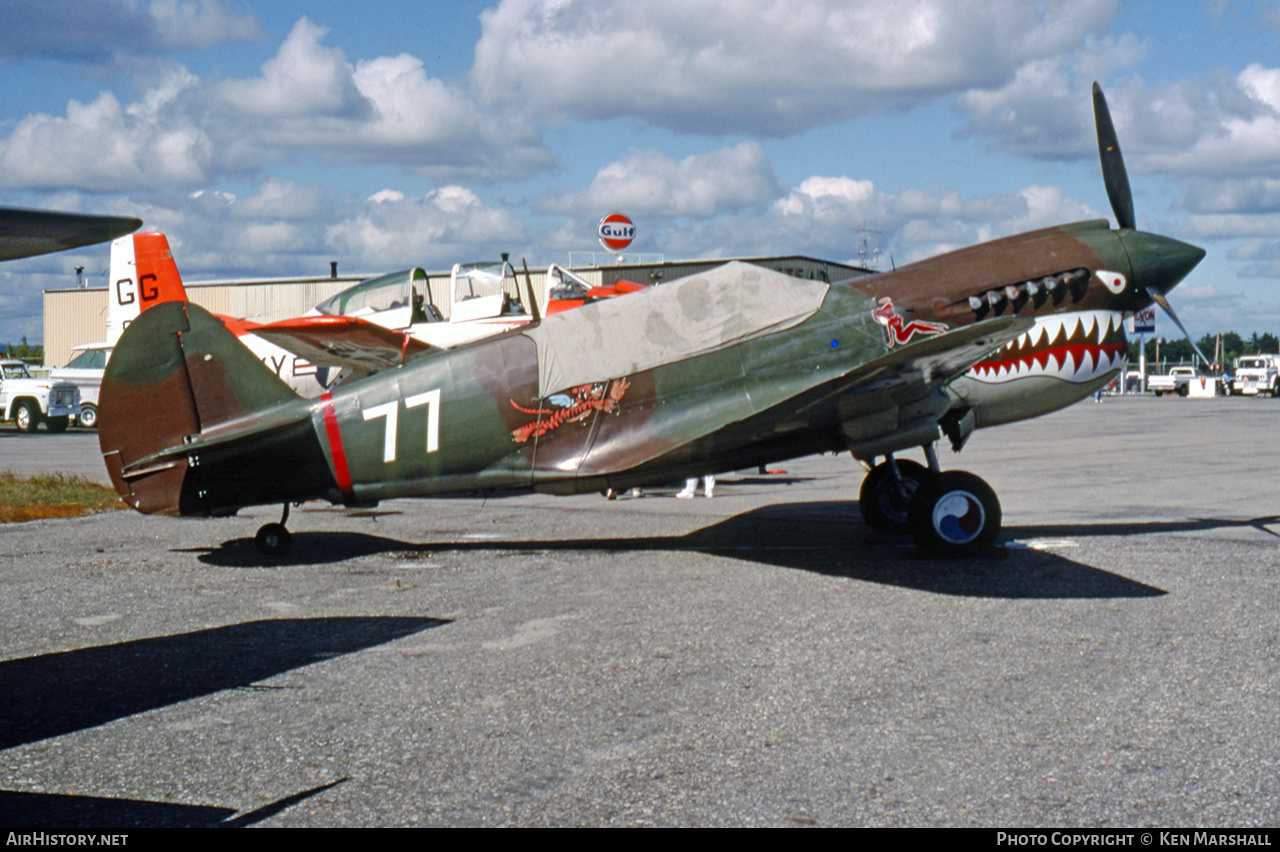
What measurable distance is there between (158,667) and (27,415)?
2881 centimetres

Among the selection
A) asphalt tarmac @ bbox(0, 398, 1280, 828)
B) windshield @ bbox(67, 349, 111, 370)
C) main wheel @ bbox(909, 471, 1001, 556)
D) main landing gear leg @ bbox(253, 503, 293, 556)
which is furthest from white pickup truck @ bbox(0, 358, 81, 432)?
main wheel @ bbox(909, 471, 1001, 556)

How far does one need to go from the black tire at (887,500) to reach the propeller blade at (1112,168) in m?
2.73

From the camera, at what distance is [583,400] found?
755 cm

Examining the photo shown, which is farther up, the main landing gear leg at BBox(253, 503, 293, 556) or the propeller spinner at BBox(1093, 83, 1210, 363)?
the propeller spinner at BBox(1093, 83, 1210, 363)

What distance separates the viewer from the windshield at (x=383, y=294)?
14.7 meters

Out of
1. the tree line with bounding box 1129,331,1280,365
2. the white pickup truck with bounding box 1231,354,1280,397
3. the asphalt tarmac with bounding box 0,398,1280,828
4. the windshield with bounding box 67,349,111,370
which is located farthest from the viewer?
the tree line with bounding box 1129,331,1280,365

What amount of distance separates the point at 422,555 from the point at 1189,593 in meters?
5.44

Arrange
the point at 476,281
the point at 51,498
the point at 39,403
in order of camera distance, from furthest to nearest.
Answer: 1. the point at 39,403
2. the point at 476,281
3. the point at 51,498

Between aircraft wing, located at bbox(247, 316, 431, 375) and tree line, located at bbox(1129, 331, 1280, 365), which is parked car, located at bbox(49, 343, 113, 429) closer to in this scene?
aircraft wing, located at bbox(247, 316, 431, 375)

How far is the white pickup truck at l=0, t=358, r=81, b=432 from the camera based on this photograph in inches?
1137

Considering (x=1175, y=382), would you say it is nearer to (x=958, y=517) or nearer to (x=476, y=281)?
(x=476, y=281)

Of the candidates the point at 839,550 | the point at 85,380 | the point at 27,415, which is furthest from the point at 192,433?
the point at 85,380

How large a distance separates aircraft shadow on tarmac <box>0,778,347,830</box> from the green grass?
8.24 meters

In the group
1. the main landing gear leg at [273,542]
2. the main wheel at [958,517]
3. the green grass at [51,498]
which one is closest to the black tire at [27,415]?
the green grass at [51,498]
